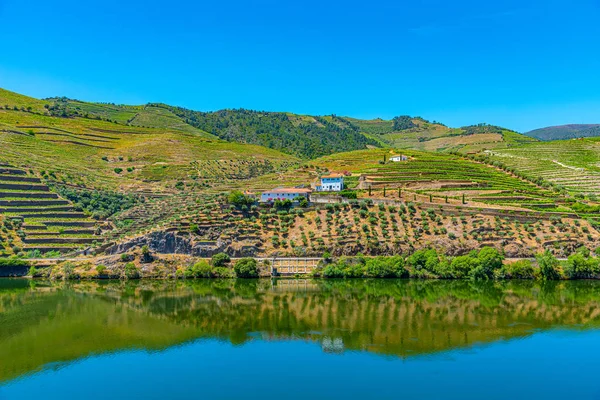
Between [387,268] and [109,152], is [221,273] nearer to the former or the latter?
[387,268]

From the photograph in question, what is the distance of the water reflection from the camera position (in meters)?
34.4

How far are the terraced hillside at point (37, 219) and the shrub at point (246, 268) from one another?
2210 centimetres

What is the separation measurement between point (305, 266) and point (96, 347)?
2912 cm

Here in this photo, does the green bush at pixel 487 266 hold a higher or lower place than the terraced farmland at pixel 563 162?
lower

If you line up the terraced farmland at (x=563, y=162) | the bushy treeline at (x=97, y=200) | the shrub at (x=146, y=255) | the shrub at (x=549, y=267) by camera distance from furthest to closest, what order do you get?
the terraced farmland at (x=563, y=162), the bushy treeline at (x=97, y=200), the shrub at (x=146, y=255), the shrub at (x=549, y=267)

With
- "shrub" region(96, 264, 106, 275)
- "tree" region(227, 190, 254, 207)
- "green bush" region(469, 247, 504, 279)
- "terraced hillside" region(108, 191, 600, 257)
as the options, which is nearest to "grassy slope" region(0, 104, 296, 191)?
"shrub" region(96, 264, 106, 275)

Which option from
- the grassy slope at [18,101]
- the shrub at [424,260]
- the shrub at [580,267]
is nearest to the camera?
the shrub at [580,267]

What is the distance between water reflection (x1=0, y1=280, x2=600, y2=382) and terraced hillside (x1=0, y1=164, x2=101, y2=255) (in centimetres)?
776

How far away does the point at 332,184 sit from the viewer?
253 feet

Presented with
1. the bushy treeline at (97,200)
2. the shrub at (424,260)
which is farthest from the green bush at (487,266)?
the bushy treeline at (97,200)

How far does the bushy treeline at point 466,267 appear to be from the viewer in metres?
54.4

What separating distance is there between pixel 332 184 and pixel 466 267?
28171 millimetres

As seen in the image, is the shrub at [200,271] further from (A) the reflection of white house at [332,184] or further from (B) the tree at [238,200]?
(A) the reflection of white house at [332,184]

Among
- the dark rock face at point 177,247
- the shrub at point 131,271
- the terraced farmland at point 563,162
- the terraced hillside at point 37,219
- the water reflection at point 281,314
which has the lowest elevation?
the water reflection at point 281,314
